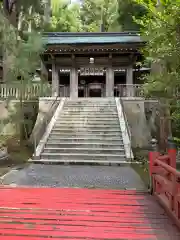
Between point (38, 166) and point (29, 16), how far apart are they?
15503mm

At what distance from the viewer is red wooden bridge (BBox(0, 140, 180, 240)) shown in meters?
3.83

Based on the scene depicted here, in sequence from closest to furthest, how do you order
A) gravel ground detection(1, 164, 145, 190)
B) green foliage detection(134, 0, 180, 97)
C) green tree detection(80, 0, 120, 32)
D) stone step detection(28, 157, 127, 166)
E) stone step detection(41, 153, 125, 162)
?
1. green foliage detection(134, 0, 180, 97)
2. gravel ground detection(1, 164, 145, 190)
3. stone step detection(28, 157, 127, 166)
4. stone step detection(41, 153, 125, 162)
5. green tree detection(80, 0, 120, 32)

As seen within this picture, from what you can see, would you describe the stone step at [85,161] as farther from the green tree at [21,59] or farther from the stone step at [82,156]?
the green tree at [21,59]

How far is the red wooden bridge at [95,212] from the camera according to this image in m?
3.83

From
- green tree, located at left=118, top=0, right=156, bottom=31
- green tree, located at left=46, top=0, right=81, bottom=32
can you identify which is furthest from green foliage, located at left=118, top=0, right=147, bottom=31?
green tree, located at left=46, top=0, right=81, bottom=32

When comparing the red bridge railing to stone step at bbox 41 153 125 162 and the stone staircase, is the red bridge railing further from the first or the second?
the stone staircase

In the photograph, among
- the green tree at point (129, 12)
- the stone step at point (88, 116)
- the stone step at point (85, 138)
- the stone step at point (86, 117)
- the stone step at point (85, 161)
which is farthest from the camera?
the green tree at point (129, 12)

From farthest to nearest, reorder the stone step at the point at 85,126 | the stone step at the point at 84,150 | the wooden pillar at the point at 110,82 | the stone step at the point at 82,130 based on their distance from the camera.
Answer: the wooden pillar at the point at 110,82, the stone step at the point at 85,126, the stone step at the point at 82,130, the stone step at the point at 84,150

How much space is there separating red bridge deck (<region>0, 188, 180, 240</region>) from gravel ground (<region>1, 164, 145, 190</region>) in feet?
2.58

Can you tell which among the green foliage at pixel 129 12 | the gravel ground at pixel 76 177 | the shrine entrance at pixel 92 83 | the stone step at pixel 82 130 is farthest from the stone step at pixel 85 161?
the green foliage at pixel 129 12

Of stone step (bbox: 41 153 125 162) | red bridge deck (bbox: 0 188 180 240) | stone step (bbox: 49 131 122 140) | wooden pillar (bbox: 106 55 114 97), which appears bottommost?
stone step (bbox: 41 153 125 162)

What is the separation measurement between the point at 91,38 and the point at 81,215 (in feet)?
57.7

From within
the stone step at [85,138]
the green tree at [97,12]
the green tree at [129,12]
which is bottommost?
the stone step at [85,138]

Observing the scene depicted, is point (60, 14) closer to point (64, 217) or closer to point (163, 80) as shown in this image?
point (163, 80)
